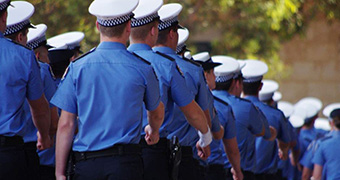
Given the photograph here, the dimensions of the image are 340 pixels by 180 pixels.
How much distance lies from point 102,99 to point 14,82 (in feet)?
2.33

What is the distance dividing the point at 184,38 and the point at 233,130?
117 centimetres

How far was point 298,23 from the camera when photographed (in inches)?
612

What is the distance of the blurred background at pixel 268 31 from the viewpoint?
1362 centimetres

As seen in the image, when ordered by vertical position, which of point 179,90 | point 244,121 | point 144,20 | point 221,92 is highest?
point 144,20

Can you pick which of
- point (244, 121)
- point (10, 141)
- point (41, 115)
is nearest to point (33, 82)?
point (41, 115)

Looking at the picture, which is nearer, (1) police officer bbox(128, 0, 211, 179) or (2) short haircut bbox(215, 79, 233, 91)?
(1) police officer bbox(128, 0, 211, 179)

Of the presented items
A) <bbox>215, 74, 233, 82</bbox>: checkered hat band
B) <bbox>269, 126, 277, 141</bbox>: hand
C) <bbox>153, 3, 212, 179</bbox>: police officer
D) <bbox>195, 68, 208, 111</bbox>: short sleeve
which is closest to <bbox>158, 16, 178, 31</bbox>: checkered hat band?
<bbox>153, 3, 212, 179</bbox>: police officer

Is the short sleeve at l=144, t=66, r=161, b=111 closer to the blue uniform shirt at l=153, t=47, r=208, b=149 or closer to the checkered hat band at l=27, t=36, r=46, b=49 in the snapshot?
the blue uniform shirt at l=153, t=47, r=208, b=149

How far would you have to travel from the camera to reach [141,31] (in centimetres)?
609

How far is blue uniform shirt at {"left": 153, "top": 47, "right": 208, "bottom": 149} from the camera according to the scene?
673 cm

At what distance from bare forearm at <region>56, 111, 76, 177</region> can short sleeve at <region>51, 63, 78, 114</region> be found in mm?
45

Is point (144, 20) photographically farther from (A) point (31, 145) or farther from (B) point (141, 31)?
(A) point (31, 145)

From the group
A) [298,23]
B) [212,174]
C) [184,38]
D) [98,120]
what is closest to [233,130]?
[212,174]

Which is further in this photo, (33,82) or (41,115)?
(41,115)
